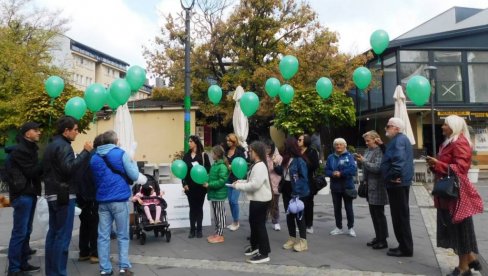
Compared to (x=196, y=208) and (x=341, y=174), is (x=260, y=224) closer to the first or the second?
(x=196, y=208)

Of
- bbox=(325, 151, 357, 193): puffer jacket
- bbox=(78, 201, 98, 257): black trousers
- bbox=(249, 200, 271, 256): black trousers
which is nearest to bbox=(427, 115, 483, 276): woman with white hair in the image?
bbox=(325, 151, 357, 193): puffer jacket

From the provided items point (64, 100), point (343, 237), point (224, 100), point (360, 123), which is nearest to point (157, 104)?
point (224, 100)

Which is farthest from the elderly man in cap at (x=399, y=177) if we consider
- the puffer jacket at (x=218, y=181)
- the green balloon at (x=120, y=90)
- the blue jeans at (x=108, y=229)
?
the green balloon at (x=120, y=90)

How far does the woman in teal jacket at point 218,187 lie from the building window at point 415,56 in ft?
55.9

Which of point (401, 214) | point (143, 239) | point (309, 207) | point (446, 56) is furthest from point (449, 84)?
point (143, 239)

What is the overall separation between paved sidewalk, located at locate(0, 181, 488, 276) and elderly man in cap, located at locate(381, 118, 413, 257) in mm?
303

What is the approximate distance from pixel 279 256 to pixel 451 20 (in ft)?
84.2

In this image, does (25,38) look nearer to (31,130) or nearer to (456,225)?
(31,130)

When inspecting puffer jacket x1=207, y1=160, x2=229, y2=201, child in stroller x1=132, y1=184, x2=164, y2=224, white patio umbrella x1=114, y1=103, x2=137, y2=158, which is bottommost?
child in stroller x1=132, y1=184, x2=164, y2=224

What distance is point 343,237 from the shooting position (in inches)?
281

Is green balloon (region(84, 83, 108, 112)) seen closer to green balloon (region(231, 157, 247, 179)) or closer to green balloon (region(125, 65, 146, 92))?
green balloon (region(125, 65, 146, 92))

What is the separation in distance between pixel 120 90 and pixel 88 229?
2294 millimetres

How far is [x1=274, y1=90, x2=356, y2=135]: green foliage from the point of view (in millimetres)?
17625

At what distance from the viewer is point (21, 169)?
508cm
